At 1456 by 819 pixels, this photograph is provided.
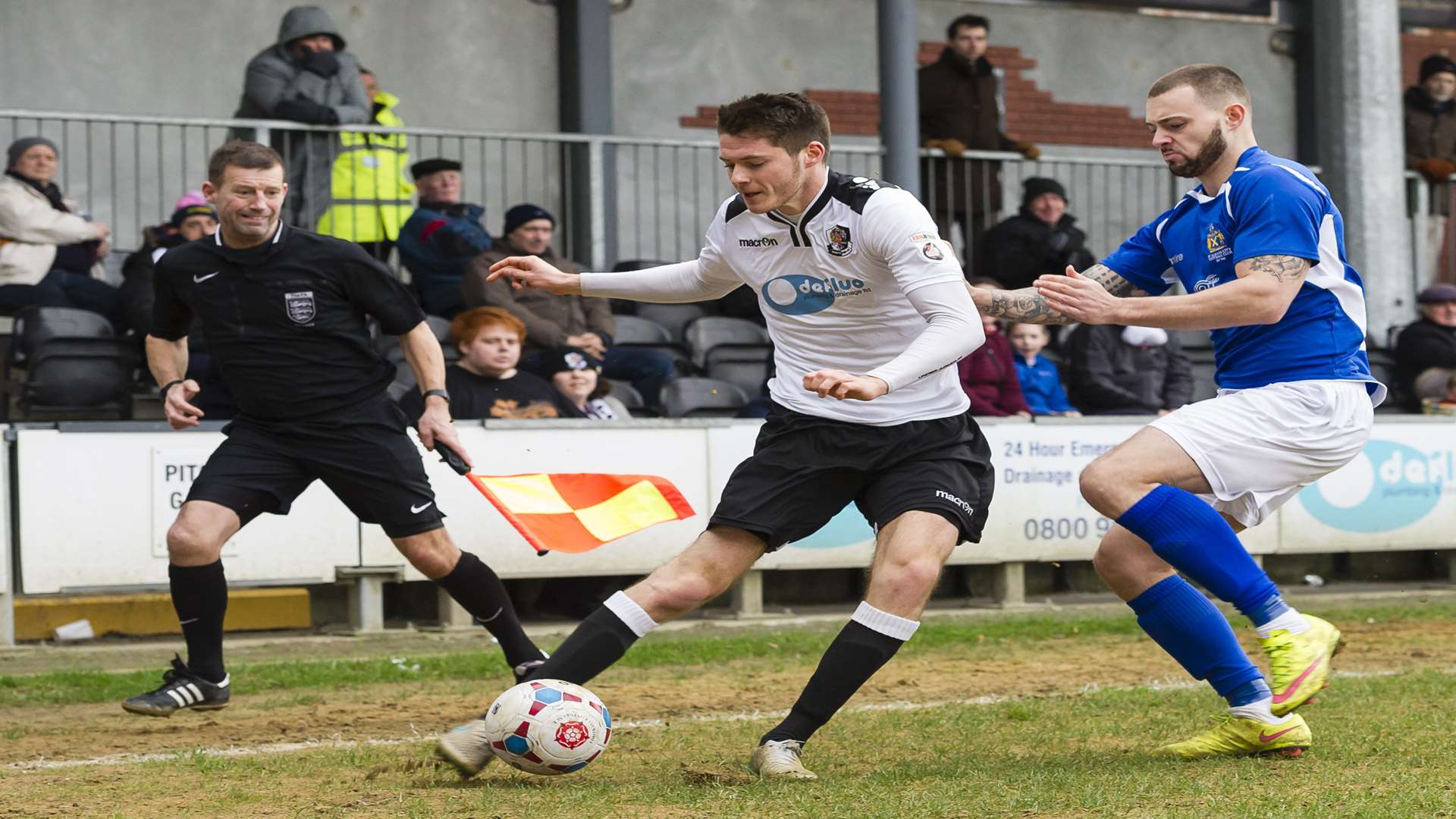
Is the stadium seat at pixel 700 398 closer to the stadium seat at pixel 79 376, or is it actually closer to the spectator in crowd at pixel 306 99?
the spectator in crowd at pixel 306 99

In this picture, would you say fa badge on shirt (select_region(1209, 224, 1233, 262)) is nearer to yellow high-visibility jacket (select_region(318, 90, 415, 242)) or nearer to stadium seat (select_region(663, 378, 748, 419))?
stadium seat (select_region(663, 378, 748, 419))

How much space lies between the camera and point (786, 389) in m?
5.77

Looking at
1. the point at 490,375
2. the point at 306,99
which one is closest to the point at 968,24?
the point at 306,99

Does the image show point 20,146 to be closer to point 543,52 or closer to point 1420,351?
point 543,52

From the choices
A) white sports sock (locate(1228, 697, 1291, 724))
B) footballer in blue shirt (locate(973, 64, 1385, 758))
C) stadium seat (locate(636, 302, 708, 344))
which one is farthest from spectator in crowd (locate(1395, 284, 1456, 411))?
white sports sock (locate(1228, 697, 1291, 724))

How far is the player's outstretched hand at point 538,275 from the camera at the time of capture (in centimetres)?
604

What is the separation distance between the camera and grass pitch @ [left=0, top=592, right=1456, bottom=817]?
4.91m

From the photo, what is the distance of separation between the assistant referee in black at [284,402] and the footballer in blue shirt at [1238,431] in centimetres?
264

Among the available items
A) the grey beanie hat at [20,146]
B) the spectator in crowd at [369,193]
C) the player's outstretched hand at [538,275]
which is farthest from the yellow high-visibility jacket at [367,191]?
the player's outstretched hand at [538,275]

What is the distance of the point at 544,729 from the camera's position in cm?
516

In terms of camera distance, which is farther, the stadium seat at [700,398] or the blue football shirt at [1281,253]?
the stadium seat at [700,398]

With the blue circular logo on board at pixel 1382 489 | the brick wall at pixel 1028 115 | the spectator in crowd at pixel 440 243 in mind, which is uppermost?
the brick wall at pixel 1028 115

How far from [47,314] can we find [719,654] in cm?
473

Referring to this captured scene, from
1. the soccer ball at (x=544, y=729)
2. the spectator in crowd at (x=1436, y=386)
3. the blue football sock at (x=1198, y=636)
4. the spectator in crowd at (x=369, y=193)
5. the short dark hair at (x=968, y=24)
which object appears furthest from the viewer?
the short dark hair at (x=968, y=24)
